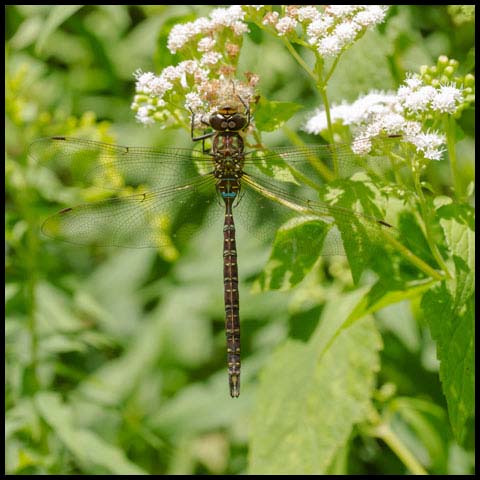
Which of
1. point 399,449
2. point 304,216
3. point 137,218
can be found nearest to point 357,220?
point 304,216

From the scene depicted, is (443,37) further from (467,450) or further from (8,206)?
(8,206)

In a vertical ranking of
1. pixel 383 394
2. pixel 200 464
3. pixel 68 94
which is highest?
pixel 68 94

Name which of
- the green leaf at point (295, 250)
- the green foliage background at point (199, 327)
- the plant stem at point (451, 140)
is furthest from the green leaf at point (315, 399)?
the plant stem at point (451, 140)

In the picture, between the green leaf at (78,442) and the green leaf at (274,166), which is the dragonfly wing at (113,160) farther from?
the green leaf at (78,442)

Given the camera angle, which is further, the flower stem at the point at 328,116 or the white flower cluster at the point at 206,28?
the white flower cluster at the point at 206,28

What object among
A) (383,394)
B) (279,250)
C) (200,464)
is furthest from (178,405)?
(279,250)

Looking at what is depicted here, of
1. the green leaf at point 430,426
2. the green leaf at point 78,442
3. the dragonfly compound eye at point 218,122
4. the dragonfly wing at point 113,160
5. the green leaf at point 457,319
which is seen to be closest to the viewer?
the green leaf at point 457,319
